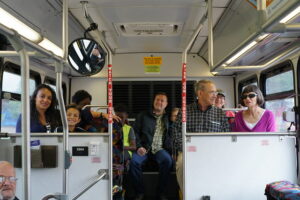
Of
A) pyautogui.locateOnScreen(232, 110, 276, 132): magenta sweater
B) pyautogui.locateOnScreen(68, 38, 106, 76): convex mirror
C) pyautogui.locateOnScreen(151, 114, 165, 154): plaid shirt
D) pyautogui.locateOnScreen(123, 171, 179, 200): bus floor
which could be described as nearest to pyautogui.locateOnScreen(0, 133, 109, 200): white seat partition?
pyautogui.locateOnScreen(68, 38, 106, 76): convex mirror

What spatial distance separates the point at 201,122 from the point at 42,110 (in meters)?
1.65

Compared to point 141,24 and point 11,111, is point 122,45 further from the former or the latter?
point 11,111

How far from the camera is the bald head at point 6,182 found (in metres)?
1.36

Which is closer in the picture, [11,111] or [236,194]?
[236,194]

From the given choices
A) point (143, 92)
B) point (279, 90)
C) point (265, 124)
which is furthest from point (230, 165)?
point (143, 92)

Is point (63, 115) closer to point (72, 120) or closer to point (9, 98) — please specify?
point (72, 120)

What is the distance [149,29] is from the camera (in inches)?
189

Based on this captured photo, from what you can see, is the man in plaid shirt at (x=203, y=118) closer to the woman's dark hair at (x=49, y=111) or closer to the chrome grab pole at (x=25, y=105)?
the woman's dark hair at (x=49, y=111)

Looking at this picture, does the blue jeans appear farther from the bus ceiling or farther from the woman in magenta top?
the bus ceiling

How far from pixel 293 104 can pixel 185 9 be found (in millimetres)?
2047

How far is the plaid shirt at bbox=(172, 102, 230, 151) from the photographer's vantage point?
10.2 feet

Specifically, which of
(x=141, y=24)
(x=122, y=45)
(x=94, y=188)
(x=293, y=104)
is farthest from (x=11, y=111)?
(x=293, y=104)

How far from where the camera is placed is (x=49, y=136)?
2.89 metres

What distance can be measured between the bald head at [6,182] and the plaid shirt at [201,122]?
1.98 m
